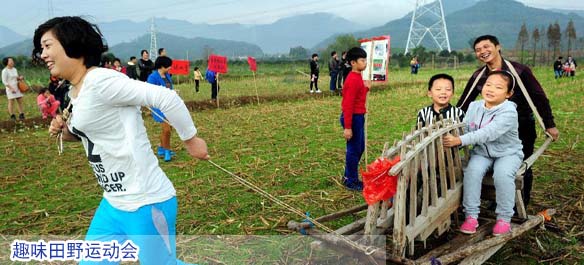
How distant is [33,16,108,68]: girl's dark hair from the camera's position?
227 cm

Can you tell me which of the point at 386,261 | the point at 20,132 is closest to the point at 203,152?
the point at 386,261

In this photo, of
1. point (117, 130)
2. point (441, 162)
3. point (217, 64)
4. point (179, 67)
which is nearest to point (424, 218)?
point (441, 162)

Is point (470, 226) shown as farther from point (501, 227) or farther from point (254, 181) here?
point (254, 181)

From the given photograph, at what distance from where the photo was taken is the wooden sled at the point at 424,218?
289 centimetres

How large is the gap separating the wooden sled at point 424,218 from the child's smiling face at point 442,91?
45cm

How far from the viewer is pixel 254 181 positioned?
6.50 metres

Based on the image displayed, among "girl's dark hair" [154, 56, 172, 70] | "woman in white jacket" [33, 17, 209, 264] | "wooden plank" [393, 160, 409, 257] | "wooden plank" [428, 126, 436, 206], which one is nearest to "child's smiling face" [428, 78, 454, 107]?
"wooden plank" [428, 126, 436, 206]

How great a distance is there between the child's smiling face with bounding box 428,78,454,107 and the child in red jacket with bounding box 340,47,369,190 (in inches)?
57.4

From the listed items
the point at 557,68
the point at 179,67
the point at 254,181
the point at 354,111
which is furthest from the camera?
the point at 557,68

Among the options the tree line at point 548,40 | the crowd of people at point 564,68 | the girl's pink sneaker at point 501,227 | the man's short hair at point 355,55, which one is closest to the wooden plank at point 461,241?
the girl's pink sneaker at point 501,227

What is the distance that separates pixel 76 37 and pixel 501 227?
338cm

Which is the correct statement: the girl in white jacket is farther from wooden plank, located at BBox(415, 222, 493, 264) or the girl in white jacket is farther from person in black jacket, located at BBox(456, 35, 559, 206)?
person in black jacket, located at BBox(456, 35, 559, 206)

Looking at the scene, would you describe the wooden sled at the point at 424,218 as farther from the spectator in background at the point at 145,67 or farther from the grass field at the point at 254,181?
the spectator in background at the point at 145,67

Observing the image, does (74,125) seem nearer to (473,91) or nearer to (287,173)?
(473,91)
